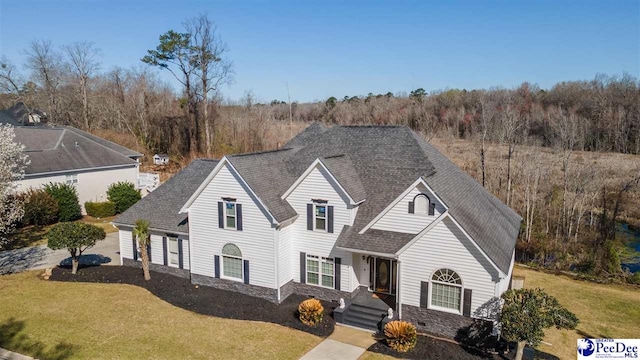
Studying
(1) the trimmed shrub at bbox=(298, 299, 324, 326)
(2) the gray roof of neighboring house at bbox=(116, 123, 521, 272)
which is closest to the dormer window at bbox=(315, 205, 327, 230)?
(2) the gray roof of neighboring house at bbox=(116, 123, 521, 272)

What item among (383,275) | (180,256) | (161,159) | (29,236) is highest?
(161,159)

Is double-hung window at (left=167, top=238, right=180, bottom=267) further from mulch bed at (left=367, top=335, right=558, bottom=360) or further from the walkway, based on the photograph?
mulch bed at (left=367, top=335, right=558, bottom=360)

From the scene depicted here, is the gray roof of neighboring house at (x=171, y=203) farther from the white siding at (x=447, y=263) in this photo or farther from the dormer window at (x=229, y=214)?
the white siding at (x=447, y=263)

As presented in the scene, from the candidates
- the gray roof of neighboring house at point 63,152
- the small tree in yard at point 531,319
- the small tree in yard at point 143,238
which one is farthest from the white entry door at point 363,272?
the gray roof of neighboring house at point 63,152

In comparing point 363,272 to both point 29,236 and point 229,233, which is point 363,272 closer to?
point 229,233

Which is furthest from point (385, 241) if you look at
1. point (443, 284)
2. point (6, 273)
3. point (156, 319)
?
point (6, 273)

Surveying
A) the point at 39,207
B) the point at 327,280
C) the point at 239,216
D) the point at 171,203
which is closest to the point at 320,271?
the point at 327,280
